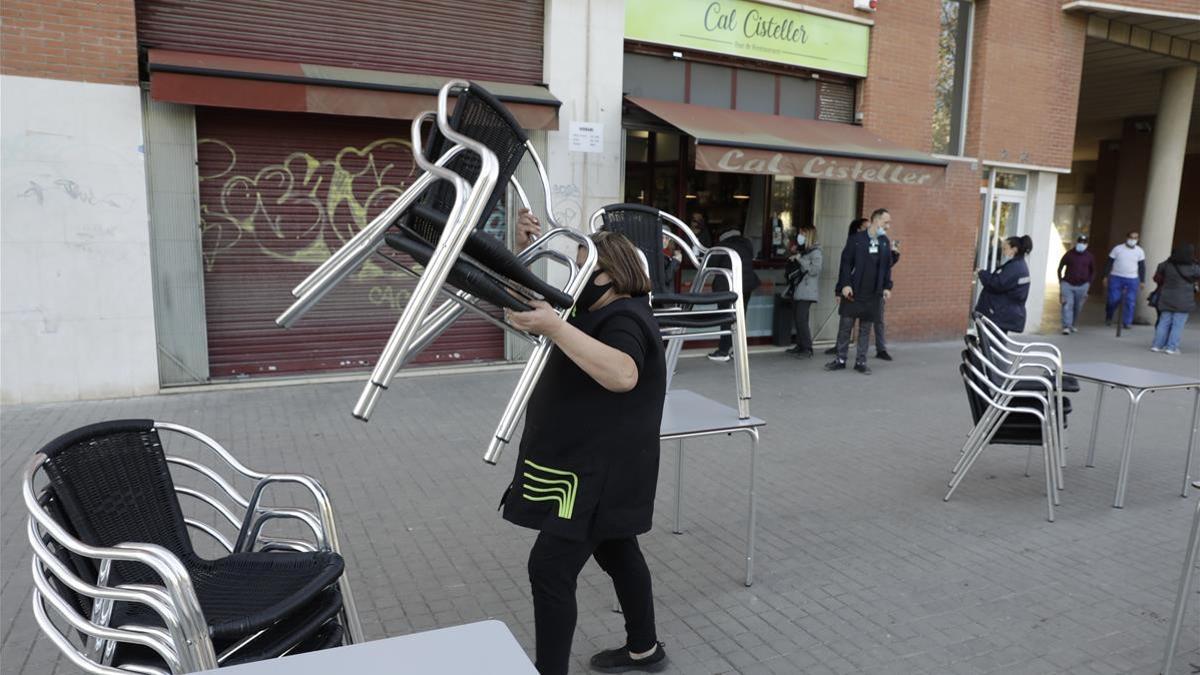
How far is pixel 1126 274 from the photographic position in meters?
14.2

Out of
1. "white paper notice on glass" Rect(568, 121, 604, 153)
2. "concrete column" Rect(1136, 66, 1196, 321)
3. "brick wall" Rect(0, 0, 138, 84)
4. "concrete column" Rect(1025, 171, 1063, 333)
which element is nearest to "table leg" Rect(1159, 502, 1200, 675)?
"white paper notice on glass" Rect(568, 121, 604, 153)

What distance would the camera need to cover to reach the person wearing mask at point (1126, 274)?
46.3 ft

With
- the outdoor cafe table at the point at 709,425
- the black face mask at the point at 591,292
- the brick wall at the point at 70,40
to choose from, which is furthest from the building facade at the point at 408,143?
the black face mask at the point at 591,292

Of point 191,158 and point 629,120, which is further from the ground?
point 629,120

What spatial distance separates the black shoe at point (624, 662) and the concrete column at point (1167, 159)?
15521 millimetres

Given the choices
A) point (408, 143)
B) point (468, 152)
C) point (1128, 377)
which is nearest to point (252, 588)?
point (468, 152)

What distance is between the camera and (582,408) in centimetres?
275

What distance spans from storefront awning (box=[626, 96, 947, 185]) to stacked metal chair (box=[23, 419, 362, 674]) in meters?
6.82

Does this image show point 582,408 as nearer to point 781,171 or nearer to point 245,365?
point 245,365

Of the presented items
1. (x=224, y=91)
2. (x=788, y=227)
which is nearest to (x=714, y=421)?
(x=224, y=91)

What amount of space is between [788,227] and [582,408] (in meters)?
9.32

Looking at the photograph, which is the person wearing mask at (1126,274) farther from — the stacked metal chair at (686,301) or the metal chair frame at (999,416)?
the stacked metal chair at (686,301)

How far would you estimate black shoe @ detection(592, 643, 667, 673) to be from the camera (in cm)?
330

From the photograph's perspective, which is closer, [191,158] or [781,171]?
[191,158]
